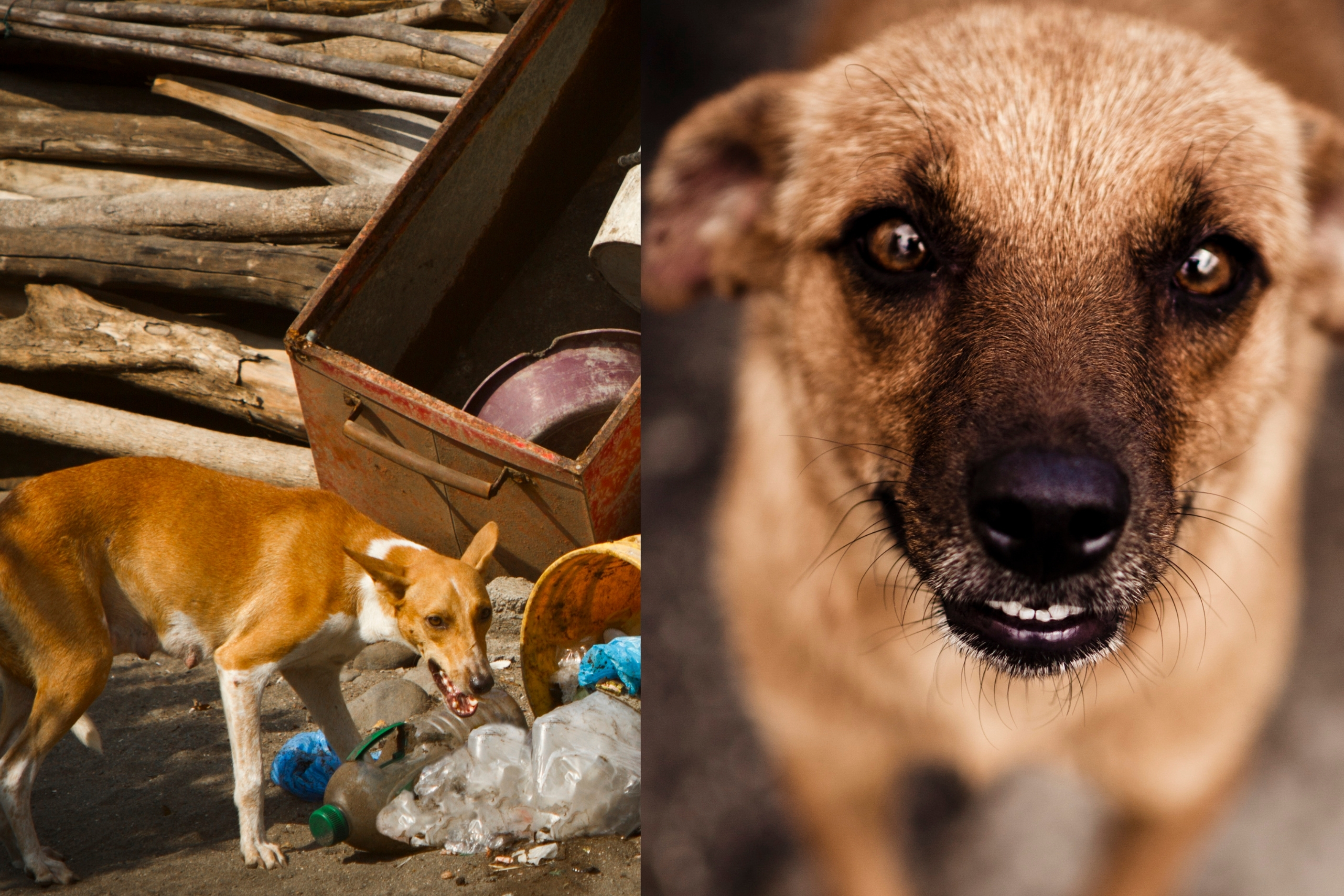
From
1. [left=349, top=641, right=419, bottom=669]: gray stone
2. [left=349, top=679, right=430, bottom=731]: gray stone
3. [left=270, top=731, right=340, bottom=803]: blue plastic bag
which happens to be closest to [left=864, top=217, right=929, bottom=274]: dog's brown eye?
[left=270, top=731, right=340, bottom=803]: blue plastic bag

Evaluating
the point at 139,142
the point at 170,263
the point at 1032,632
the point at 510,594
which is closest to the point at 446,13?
the point at 139,142

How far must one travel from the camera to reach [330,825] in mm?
2893

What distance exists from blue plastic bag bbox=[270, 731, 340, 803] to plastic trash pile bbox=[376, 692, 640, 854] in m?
0.48

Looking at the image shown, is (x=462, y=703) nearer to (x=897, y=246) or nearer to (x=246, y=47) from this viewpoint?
(x=897, y=246)

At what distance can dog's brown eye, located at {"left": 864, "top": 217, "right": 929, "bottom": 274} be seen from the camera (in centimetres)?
151

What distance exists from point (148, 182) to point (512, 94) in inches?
110

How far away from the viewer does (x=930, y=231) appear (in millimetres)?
1502

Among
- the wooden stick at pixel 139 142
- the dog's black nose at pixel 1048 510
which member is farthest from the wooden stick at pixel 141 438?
the dog's black nose at pixel 1048 510

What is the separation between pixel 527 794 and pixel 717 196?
2040mm

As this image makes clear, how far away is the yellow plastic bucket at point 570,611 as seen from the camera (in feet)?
11.4

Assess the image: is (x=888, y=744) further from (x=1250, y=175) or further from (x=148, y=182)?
(x=148, y=182)

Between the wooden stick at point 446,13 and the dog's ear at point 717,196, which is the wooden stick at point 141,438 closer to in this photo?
the wooden stick at point 446,13

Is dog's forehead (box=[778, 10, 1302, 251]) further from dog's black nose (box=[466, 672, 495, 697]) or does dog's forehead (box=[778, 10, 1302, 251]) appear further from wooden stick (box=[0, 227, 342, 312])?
wooden stick (box=[0, 227, 342, 312])

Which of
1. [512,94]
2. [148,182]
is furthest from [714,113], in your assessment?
[148,182]
